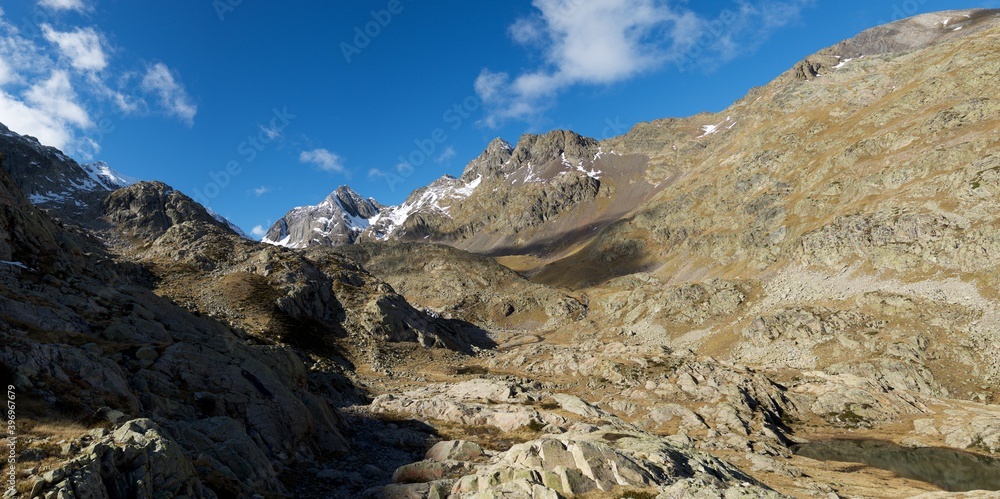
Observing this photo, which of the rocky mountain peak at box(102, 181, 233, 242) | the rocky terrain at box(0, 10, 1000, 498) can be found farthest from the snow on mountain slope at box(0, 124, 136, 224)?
the rocky mountain peak at box(102, 181, 233, 242)

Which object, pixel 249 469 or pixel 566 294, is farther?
pixel 566 294

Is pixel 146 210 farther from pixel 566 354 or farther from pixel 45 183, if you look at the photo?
pixel 566 354

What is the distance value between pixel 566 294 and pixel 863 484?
444 feet

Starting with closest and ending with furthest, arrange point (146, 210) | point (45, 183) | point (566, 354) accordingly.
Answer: point (566, 354), point (146, 210), point (45, 183)

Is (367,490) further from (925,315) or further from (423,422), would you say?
(925,315)

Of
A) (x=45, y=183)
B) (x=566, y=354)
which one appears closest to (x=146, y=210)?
(x=45, y=183)

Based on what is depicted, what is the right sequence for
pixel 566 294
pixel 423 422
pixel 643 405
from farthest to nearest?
pixel 566 294 < pixel 643 405 < pixel 423 422

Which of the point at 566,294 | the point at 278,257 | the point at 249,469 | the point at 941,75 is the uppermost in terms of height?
the point at 941,75

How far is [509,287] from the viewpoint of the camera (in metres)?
185

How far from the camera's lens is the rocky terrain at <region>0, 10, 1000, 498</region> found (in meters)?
20.4

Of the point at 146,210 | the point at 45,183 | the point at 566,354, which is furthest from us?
the point at 45,183

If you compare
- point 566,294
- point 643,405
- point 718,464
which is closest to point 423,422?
point 718,464

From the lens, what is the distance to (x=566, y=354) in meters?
81.9

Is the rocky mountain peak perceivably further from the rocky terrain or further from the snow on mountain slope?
the snow on mountain slope
